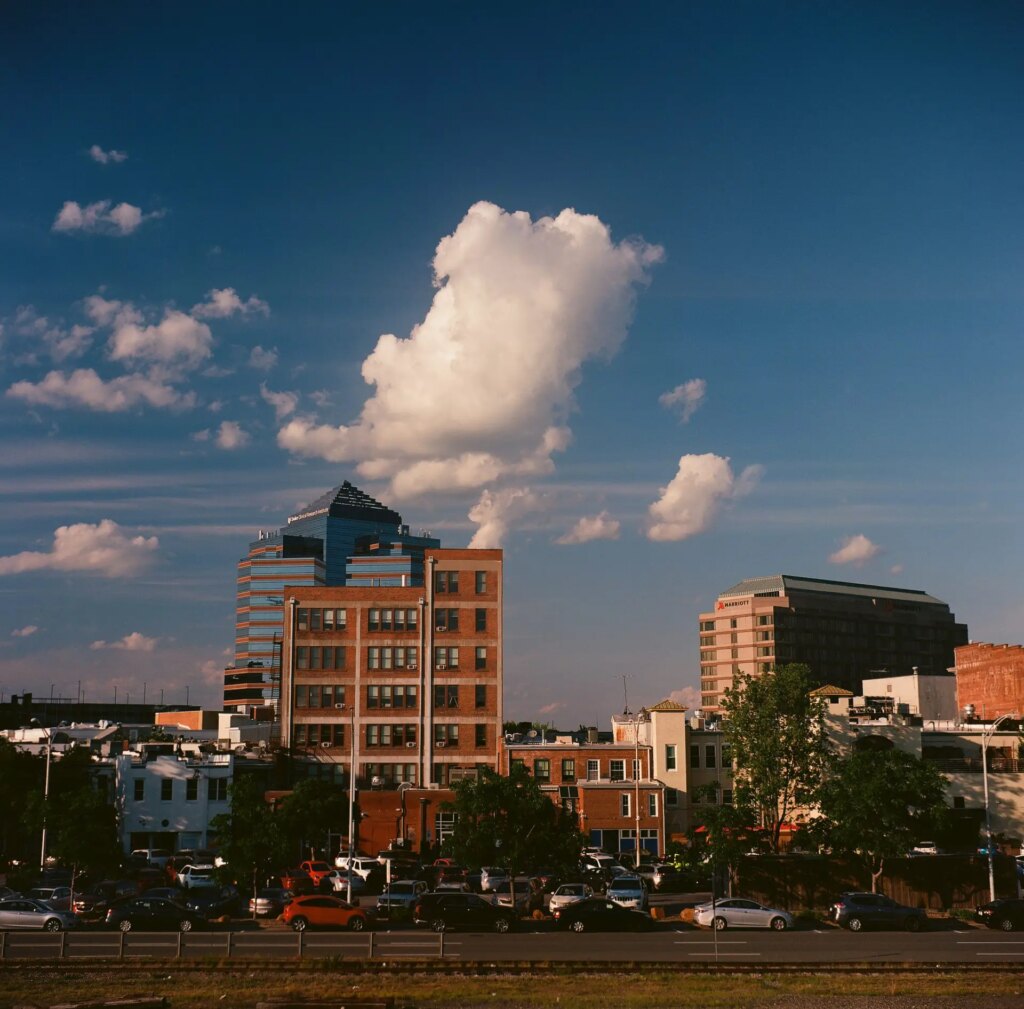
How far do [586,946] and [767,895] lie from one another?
15023 millimetres

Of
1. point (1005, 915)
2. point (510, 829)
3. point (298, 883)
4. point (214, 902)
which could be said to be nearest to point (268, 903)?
point (214, 902)

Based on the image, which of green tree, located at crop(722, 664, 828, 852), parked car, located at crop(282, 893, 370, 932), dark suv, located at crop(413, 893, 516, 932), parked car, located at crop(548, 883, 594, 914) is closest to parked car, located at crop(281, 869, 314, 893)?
parked car, located at crop(282, 893, 370, 932)

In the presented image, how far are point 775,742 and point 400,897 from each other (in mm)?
28646

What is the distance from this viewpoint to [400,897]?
53344 millimetres

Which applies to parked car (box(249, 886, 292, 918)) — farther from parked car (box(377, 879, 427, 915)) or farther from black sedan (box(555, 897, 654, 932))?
black sedan (box(555, 897, 654, 932))

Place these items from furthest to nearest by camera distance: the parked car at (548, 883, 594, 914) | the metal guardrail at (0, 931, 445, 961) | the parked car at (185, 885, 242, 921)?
1. the parked car at (185, 885, 242, 921)
2. the parked car at (548, 883, 594, 914)
3. the metal guardrail at (0, 931, 445, 961)

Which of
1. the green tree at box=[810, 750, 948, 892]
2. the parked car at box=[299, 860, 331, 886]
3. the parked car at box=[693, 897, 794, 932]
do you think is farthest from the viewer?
the parked car at box=[299, 860, 331, 886]

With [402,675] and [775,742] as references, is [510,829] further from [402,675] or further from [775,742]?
[402,675]

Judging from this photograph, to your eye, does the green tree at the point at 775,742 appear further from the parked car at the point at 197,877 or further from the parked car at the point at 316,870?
the parked car at the point at 197,877

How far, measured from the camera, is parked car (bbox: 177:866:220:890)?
2323 inches

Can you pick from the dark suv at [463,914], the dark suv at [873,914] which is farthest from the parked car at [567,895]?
the dark suv at [873,914]

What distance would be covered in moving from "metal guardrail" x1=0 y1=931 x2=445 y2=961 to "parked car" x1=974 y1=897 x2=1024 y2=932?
2610 cm

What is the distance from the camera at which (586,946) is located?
1697 inches

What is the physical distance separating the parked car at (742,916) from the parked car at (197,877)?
87.8 feet
